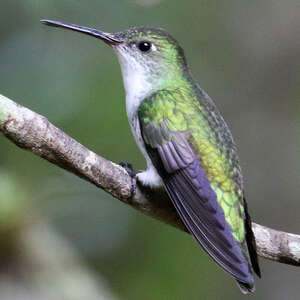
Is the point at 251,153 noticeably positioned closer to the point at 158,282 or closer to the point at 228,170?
the point at 158,282

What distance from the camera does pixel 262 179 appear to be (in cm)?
593

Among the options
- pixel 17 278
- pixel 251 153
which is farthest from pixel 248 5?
pixel 17 278

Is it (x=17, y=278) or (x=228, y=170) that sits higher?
(x=228, y=170)

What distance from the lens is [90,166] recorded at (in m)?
3.10

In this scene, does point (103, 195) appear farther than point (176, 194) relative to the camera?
Yes

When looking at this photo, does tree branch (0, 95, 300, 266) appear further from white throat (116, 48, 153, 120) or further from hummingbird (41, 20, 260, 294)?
white throat (116, 48, 153, 120)

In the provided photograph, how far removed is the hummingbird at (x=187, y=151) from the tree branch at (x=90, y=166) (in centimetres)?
9

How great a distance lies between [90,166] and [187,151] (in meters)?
0.66

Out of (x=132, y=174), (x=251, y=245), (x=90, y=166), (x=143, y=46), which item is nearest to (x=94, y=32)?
(x=143, y=46)

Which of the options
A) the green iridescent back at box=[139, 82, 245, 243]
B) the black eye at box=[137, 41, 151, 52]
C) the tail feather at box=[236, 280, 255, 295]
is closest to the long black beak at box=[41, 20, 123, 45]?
the black eye at box=[137, 41, 151, 52]

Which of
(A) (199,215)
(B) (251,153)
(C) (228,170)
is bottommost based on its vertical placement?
(A) (199,215)

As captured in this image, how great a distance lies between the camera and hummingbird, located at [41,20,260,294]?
3375 millimetres

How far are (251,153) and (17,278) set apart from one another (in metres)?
3.02

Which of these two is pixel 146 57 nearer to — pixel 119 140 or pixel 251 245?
pixel 119 140
